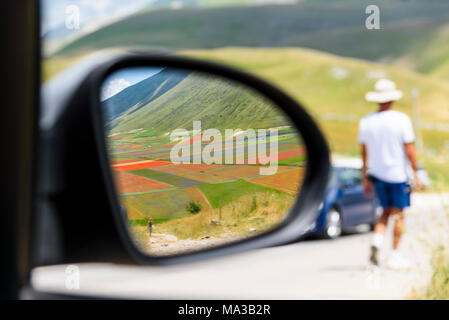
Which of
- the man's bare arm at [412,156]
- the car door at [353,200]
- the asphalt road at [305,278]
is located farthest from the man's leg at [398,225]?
the car door at [353,200]

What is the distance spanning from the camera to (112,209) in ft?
4.19

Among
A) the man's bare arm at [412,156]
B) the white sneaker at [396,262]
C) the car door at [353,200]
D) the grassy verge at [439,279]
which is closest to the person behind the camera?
the grassy verge at [439,279]

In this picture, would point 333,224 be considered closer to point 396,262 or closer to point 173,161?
point 396,262

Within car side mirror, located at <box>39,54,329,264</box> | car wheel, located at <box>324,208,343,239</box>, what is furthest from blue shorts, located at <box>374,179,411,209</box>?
car side mirror, located at <box>39,54,329,264</box>

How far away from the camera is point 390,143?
5.38 meters

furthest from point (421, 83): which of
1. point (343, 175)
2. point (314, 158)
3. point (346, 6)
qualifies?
point (314, 158)

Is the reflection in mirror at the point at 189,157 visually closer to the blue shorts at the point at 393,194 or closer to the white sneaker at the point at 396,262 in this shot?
the blue shorts at the point at 393,194

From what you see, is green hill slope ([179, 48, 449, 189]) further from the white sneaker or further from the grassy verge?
the grassy verge

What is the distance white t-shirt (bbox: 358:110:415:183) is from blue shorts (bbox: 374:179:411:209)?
0.04 m

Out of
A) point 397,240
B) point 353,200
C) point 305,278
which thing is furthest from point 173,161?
point 353,200

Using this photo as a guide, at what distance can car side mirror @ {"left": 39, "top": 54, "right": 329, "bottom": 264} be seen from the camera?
1.27 metres

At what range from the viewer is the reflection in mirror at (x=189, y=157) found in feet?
4.83

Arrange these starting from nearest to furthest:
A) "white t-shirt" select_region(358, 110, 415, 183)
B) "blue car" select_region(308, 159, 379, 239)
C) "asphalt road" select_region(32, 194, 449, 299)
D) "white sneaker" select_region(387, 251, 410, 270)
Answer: "asphalt road" select_region(32, 194, 449, 299)
"white t-shirt" select_region(358, 110, 415, 183)
"white sneaker" select_region(387, 251, 410, 270)
"blue car" select_region(308, 159, 379, 239)

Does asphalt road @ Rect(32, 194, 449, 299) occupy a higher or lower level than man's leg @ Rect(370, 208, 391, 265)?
lower
